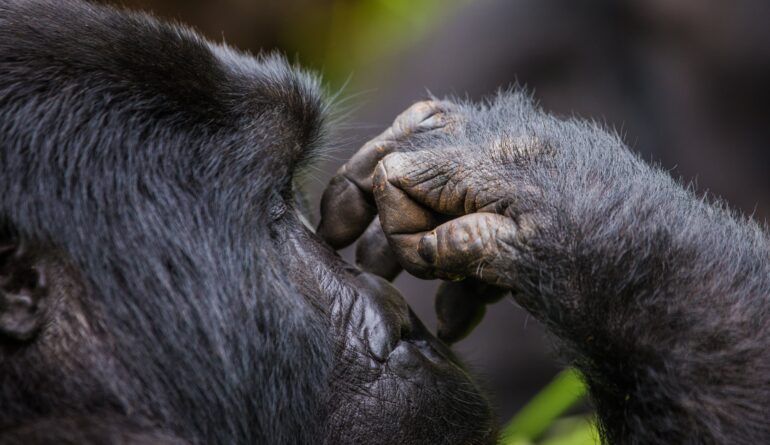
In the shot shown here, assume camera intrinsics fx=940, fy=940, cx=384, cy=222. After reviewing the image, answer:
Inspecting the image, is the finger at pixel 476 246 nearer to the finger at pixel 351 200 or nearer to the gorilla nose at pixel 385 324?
the gorilla nose at pixel 385 324

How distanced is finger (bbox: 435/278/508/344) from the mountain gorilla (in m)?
0.17

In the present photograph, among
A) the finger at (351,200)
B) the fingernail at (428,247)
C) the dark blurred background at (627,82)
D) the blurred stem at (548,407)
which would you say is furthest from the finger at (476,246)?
the dark blurred background at (627,82)

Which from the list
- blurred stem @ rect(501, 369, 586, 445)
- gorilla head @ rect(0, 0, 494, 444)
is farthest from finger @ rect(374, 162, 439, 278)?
blurred stem @ rect(501, 369, 586, 445)

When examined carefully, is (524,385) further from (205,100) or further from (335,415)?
(205,100)

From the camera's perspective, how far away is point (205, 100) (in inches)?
66.1

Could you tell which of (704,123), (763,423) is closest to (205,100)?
(763,423)

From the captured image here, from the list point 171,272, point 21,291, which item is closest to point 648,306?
→ point 171,272

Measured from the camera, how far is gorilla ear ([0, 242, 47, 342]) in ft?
4.76

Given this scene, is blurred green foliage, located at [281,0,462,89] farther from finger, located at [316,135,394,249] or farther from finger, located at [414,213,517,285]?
finger, located at [414,213,517,285]

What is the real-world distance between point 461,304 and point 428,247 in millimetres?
375

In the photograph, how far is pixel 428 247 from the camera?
67.1 inches

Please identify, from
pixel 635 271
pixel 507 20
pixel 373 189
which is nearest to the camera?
pixel 635 271

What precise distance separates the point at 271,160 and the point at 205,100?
0.52ft

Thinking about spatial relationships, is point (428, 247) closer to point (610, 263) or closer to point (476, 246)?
point (476, 246)
